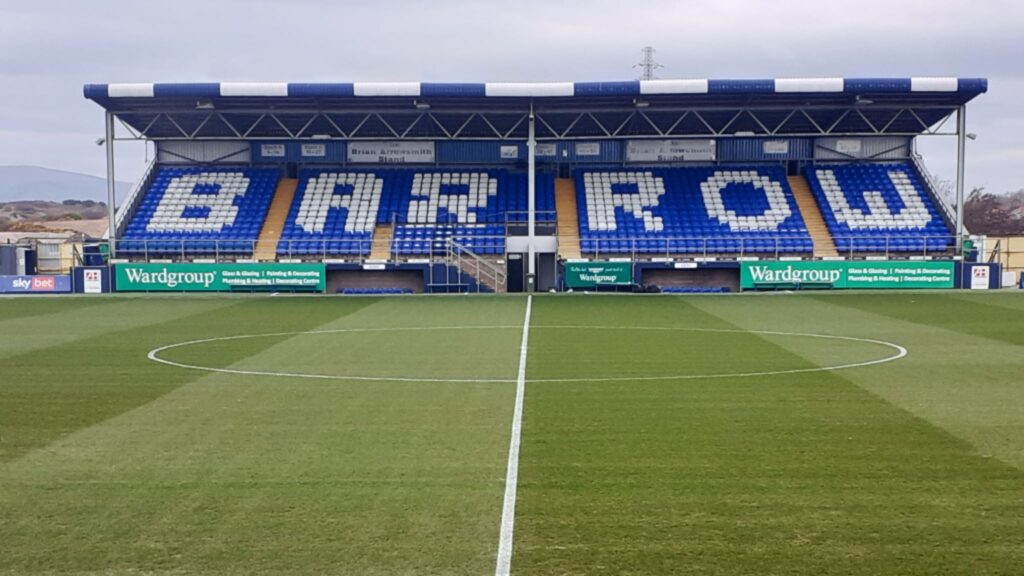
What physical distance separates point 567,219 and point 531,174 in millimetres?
5286

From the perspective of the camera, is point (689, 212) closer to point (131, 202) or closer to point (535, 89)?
point (535, 89)

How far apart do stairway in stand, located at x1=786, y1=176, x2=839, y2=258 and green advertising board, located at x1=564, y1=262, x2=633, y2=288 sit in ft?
31.8

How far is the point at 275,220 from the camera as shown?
146 feet

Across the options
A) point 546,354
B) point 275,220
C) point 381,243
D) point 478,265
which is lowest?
point 546,354

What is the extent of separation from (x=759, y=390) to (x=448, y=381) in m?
4.83

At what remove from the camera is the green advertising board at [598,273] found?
1529 inches

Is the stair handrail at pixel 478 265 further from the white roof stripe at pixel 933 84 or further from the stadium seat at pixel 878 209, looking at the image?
the white roof stripe at pixel 933 84

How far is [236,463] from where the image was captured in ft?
29.3

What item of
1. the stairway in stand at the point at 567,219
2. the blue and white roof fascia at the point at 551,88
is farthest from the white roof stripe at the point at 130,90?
the stairway in stand at the point at 567,219

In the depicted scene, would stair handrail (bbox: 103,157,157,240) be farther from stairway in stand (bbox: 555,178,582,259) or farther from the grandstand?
stairway in stand (bbox: 555,178,582,259)

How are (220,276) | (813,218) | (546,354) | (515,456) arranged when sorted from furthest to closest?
(813,218), (220,276), (546,354), (515,456)

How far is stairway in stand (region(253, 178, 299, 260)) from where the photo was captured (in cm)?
4234

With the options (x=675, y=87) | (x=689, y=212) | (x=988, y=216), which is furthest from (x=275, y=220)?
(x=988, y=216)

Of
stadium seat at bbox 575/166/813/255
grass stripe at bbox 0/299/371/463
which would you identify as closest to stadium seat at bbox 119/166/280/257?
stadium seat at bbox 575/166/813/255
